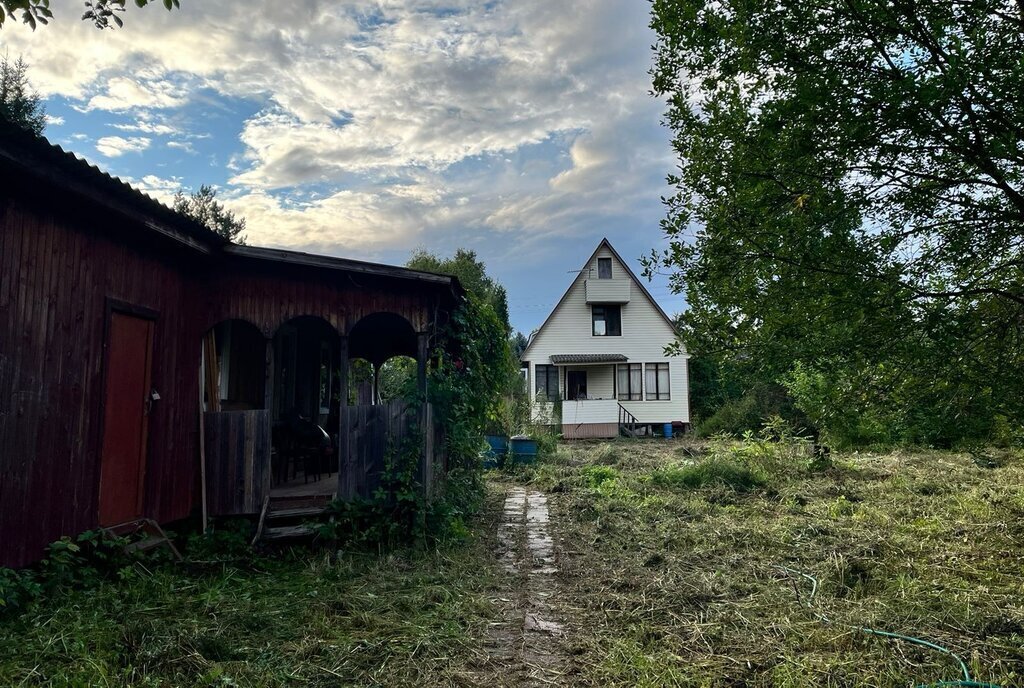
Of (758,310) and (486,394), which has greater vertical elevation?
(758,310)

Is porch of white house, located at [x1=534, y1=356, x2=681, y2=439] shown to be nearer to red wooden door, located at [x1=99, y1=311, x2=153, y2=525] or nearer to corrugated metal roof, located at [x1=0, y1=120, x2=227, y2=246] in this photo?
red wooden door, located at [x1=99, y1=311, x2=153, y2=525]

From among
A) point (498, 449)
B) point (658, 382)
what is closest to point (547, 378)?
point (658, 382)

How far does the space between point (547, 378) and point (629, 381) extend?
3.41 meters

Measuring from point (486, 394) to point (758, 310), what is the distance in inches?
158

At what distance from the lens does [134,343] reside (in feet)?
19.0

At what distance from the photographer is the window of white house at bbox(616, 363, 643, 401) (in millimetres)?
24469

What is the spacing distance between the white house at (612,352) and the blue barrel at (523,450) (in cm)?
1020

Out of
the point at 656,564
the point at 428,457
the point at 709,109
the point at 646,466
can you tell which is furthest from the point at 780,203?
the point at 646,466

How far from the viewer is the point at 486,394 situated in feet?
26.4

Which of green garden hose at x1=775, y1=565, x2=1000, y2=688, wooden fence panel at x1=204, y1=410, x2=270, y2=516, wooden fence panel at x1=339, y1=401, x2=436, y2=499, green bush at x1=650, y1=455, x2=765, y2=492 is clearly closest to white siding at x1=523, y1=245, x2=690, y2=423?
green bush at x1=650, y1=455, x2=765, y2=492

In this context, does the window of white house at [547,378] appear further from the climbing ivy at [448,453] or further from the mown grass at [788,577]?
the climbing ivy at [448,453]

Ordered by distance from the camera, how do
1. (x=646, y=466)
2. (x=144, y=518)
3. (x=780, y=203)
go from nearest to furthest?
(x=780, y=203)
(x=144, y=518)
(x=646, y=466)

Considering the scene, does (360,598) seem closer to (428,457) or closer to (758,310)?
(428,457)

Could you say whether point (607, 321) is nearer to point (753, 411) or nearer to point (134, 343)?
point (753, 411)
